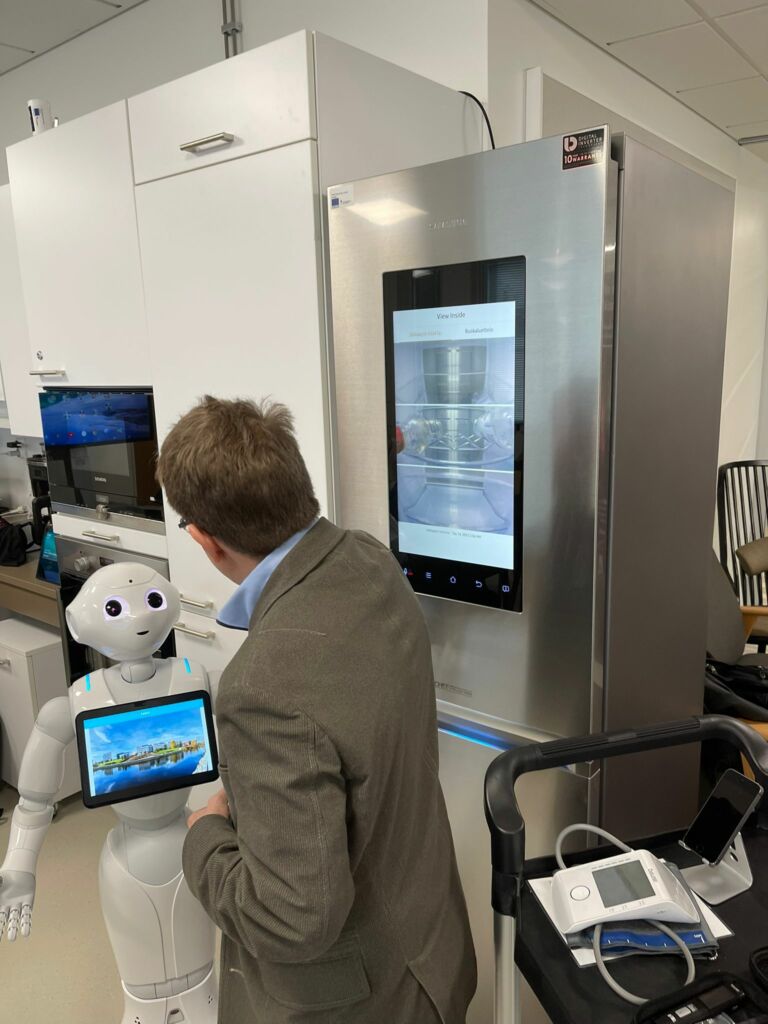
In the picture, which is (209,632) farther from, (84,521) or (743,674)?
(743,674)

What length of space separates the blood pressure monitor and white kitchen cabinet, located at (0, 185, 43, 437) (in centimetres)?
253

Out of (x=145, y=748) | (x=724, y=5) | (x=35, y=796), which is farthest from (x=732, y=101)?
(x=35, y=796)

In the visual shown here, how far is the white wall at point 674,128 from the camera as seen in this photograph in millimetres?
2006

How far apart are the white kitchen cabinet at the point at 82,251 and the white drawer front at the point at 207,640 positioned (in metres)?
0.66

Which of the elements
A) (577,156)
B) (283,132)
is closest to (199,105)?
(283,132)

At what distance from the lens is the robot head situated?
1384 millimetres

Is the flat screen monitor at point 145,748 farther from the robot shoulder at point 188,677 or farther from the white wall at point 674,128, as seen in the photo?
the white wall at point 674,128

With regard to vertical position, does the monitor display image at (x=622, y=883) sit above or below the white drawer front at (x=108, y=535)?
below

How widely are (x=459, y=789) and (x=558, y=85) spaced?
1969 mm

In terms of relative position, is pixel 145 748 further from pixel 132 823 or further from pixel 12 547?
pixel 12 547

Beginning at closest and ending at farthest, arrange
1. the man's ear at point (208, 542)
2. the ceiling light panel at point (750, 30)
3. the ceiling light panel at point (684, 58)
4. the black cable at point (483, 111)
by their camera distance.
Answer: the man's ear at point (208, 542) → the black cable at point (483, 111) → the ceiling light panel at point (750, 30) → the ceiling light panel at point (684, 58)

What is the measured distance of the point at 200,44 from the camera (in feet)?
8.30

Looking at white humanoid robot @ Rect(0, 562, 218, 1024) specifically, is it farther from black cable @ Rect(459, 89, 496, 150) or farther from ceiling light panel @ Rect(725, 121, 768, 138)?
ceiling light panel @ Rect(725, 121, 768, 138)

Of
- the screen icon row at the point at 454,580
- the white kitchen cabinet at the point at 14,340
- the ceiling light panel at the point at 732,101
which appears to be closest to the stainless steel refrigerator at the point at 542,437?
the screen icon row at the point at 454,580
